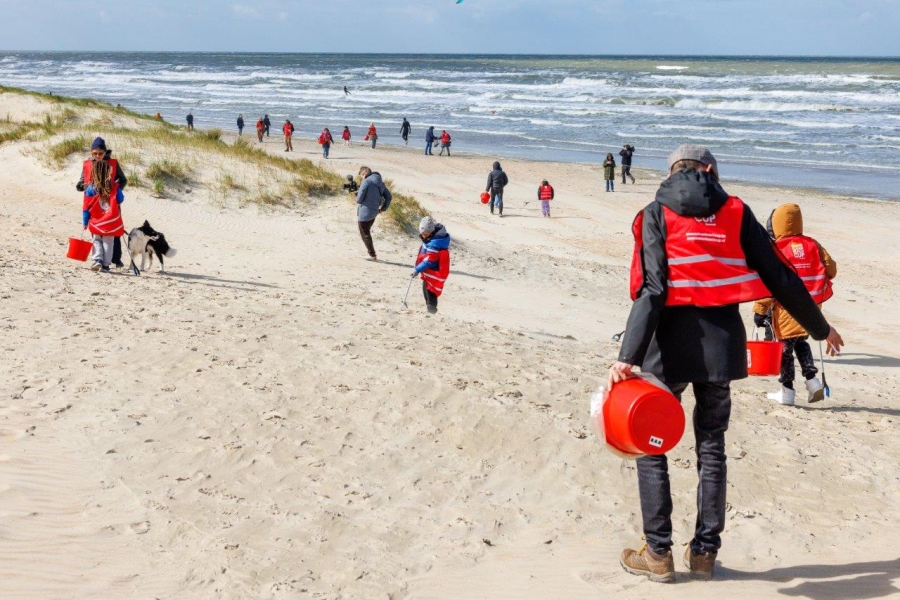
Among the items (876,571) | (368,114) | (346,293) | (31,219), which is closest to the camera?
(876,571)

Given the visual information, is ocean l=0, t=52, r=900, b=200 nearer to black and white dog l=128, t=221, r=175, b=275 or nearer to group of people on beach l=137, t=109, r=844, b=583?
black and white dog l=128, t=221, r=175, b=275

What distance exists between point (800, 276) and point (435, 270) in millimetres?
4394

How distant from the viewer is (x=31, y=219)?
15625 millimetres

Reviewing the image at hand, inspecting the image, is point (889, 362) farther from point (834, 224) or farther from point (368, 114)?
point (368, 114)

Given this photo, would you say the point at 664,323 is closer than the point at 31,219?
Yes

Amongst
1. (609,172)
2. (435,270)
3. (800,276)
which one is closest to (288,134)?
(609,172)

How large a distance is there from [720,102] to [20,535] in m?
61.8

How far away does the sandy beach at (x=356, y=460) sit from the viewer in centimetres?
444

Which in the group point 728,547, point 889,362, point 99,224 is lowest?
point 889,362

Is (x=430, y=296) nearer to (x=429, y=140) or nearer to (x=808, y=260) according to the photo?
(x=808, y=260)

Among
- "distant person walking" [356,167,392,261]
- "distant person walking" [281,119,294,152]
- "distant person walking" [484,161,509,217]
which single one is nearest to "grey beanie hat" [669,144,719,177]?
"distant person walking" [356,167,392,261]

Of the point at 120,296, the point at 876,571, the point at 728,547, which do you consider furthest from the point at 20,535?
the point at 120,296

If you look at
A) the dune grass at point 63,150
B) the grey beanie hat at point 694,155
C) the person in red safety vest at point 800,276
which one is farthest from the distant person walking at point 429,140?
the grey beanie hat at point 694,155

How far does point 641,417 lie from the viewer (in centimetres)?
389
